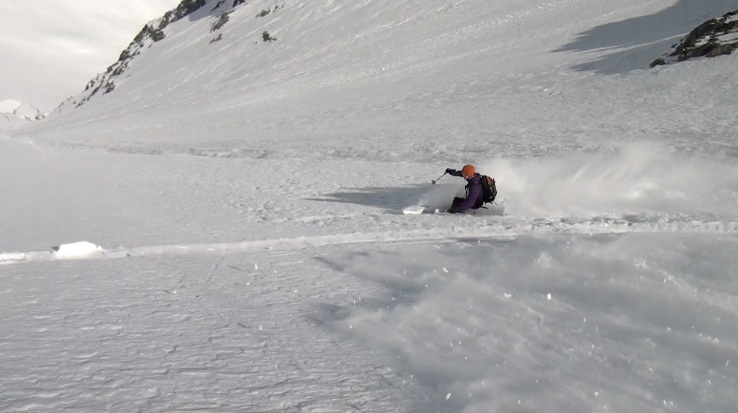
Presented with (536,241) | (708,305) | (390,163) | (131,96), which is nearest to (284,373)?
(708,305)

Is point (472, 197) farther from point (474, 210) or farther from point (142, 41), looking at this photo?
point (142, 41)

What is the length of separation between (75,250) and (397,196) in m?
4.68

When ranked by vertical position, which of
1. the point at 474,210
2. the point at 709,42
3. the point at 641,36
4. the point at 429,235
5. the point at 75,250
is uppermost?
the point at 75,250

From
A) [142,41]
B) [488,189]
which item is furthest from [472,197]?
[142,41]

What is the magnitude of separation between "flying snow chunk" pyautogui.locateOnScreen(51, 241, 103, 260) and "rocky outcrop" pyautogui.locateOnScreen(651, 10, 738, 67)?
20.9m

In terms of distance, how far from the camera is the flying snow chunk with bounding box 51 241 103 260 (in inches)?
212

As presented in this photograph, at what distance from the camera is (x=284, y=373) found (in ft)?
9.39

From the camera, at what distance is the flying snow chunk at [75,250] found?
537 cm

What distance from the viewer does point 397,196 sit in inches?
355

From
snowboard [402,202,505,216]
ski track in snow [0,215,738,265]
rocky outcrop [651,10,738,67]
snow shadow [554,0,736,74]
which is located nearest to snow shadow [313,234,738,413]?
ski track in snow [0,215,738,265]

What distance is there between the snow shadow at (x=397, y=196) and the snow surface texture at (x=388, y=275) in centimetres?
8

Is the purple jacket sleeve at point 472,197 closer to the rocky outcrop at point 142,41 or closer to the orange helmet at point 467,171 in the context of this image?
the orange helmet at point 467,171

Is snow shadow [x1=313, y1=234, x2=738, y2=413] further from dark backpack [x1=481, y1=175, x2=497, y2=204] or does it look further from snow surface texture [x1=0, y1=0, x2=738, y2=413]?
dark backpack [x1=481, y1=175, x2=497, y2=204]

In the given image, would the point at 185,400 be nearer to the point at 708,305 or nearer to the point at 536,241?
the point at 708,305
